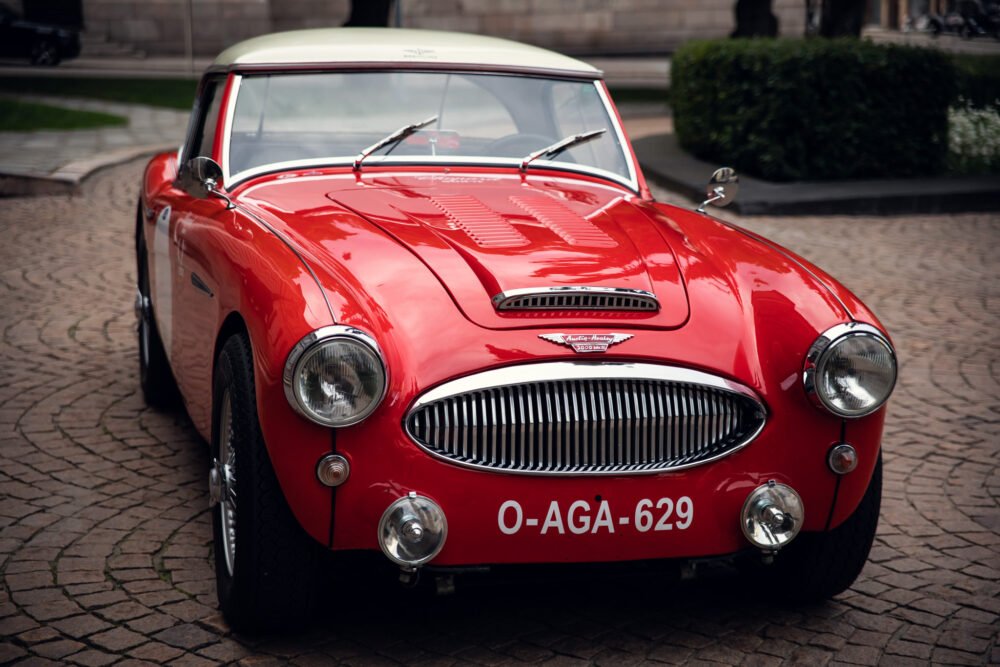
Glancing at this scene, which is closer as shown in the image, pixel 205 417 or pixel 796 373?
pixel 796 373

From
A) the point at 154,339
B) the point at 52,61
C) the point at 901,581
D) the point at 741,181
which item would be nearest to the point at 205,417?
the point at 154,339

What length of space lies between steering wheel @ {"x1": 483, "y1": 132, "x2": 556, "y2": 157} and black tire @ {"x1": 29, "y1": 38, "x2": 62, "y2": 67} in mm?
24353

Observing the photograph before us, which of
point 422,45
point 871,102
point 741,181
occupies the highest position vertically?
point 422,45

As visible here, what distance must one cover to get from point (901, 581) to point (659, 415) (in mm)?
1350

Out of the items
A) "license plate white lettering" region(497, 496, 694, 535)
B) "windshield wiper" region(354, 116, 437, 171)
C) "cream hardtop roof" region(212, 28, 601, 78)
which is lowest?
"license plate white lettering" region(497, 496, 694, 535)

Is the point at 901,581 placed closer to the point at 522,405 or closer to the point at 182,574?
the point at 522,405

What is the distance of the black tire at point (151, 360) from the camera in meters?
5.44

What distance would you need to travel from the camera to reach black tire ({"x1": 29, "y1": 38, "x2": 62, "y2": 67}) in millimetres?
26562

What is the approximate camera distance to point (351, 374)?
3.07m

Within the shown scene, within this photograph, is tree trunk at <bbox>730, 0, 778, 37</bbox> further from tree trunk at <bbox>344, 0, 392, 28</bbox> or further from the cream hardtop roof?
the cream hardtop roof

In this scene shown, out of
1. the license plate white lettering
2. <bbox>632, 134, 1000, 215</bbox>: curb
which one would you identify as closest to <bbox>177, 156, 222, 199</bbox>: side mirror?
the license plate white lettering

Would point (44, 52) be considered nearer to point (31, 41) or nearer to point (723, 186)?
point (31, 41)

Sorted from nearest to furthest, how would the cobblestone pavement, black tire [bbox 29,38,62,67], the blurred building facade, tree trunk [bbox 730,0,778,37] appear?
the cobblestone pavement
tree trunk [bbox 730,0,778,37]
black tire [bbox 29,38,62,67]
the blurred building facade

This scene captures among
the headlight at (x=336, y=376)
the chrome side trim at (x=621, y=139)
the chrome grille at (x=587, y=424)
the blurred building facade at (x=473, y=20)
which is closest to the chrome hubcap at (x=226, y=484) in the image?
the headlight at (x=336, y=376)
